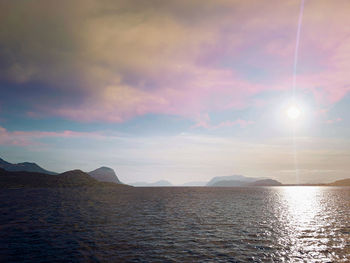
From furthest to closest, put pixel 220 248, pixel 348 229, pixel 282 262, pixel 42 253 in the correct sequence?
pixel 348 229 → pixel 220 248 → pixel 42 253 → pixel 282 262

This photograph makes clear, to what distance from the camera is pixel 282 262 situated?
1120 inches

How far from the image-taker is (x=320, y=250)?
33875mm

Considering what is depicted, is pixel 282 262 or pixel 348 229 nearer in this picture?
pixel 282 262

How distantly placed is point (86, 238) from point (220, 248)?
24.5 metres

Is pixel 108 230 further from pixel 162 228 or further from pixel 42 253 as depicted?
pixel 42 253

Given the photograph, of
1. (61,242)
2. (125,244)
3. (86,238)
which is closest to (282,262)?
(125,244)

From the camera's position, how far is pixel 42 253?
3078cm

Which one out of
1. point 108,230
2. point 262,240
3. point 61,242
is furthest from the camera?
point 108,230

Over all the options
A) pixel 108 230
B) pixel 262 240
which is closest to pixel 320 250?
pixel 262 240

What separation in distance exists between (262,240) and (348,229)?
28001 millimetres

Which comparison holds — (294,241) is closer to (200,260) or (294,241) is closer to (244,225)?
(244,225)

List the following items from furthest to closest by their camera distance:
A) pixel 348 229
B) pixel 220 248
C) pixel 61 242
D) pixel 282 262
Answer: pixel 348 229 → pixel 61 242 → pixel 220 248 → pixel 282 262

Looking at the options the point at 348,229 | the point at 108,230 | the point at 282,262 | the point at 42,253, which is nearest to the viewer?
the point at 282,262

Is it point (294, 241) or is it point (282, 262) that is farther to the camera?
point (294, 241)
